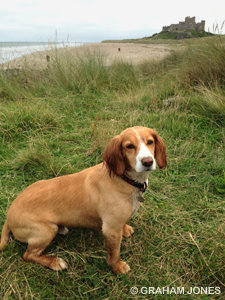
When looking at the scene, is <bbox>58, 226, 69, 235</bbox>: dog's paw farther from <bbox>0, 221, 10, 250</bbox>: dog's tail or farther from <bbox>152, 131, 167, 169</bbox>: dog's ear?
<bbox>152, 131, 167, 169</bbox>: dog's ear

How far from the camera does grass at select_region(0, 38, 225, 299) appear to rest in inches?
84.5

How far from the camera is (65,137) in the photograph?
436cm

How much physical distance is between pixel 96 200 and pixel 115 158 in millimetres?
433

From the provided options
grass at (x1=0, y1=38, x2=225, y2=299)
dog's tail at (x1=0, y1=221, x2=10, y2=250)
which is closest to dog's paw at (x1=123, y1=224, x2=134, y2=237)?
grass at (x1=0, y1=38, x2=225, y2=299)

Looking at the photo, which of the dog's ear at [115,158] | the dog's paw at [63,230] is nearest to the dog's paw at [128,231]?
the dog's paw at [63,230]

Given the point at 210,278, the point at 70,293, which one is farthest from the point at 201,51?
the point at 70,293

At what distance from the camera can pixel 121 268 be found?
7.23 ft

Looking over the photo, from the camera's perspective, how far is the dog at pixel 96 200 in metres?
1.98

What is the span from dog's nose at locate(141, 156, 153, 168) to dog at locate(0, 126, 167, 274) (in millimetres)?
132

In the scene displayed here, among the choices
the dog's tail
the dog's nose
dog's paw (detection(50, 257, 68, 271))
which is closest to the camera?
the dog's nose

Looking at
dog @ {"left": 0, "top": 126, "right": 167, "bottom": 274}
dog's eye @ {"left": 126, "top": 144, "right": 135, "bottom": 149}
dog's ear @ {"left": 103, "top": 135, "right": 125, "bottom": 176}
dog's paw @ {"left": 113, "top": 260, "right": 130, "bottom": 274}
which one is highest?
dog's eye @ {"left": 126, "top": 144, "right": 135, "bottom": 149}

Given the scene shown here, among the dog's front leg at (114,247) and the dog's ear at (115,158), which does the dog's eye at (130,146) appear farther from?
the dog's front leg at (114,247)

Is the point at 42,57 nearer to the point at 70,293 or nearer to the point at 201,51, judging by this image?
the point at 201,51

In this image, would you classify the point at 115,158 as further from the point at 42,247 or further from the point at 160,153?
the point at 42,247
